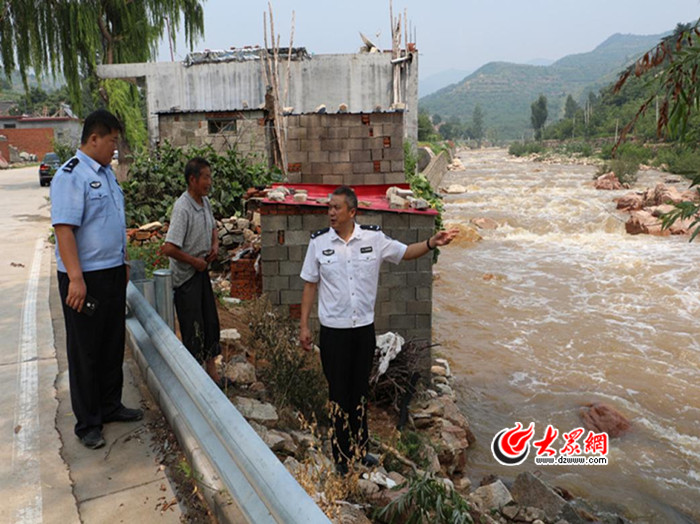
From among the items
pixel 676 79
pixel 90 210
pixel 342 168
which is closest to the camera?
pixel 90 210

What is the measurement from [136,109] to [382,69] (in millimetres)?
9303

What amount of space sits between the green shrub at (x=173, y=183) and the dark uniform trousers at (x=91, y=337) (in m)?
6.78

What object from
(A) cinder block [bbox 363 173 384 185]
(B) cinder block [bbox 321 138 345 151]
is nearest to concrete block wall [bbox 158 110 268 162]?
(B) cinder block [bbox 321 138 345 151]

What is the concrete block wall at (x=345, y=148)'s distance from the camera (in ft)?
30.2

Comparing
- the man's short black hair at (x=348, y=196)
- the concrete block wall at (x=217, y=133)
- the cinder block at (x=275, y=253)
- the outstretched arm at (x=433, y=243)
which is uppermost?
the concrete block wall at (x=217, y=133)

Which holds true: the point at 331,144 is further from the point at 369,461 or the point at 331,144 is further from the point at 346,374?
the point at 369,461

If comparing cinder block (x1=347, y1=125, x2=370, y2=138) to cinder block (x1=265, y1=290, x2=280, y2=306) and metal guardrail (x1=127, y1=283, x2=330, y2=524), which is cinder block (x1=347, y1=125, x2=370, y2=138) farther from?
metal guardrail (x1=127, y1=283, x2=330, y2=524)

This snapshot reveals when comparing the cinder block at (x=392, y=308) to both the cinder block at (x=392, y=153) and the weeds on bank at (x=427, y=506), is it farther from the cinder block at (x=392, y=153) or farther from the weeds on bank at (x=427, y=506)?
the weeds on bank at (x=427, y=506)

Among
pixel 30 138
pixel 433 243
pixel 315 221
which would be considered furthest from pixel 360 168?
pixel 30 138

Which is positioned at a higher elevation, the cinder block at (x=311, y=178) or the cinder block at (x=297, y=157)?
the cinder block at (x=297, y=157)

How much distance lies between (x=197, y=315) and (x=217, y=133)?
11428 millimetres

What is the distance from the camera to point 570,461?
6.25 m

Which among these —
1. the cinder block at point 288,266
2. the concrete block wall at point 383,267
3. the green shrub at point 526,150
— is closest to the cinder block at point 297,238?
the concrete block wall at point 383,267

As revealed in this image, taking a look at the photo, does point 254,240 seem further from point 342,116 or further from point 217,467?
point 217,467
